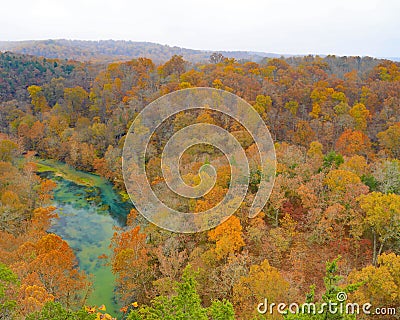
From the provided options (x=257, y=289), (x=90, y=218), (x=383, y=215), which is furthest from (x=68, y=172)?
(x=383, y=215)

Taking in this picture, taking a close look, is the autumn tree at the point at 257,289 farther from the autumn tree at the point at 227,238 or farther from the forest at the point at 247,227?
the autumn tree at the point at 227,238

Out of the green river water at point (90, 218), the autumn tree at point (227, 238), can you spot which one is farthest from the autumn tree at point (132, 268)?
the autumn tree at point (227, 238)

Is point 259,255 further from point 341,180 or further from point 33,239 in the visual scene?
point 33,239

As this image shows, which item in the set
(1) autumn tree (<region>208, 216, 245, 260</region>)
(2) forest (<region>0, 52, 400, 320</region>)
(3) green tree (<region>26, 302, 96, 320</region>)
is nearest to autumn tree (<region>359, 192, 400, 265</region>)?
(2) forest (<region>0, 52, 400, 320</region>)

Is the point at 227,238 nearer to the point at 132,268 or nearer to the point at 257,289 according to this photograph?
the point at 257,289

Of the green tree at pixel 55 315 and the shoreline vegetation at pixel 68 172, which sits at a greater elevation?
the green tree at pixel 55 315

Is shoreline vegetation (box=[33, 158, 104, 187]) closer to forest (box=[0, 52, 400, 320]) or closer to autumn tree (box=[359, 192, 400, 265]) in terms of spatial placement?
forest (box=[0, 52, 400, 320])

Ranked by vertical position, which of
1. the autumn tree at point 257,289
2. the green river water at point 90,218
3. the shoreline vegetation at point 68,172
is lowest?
the green river water at point 90,218
